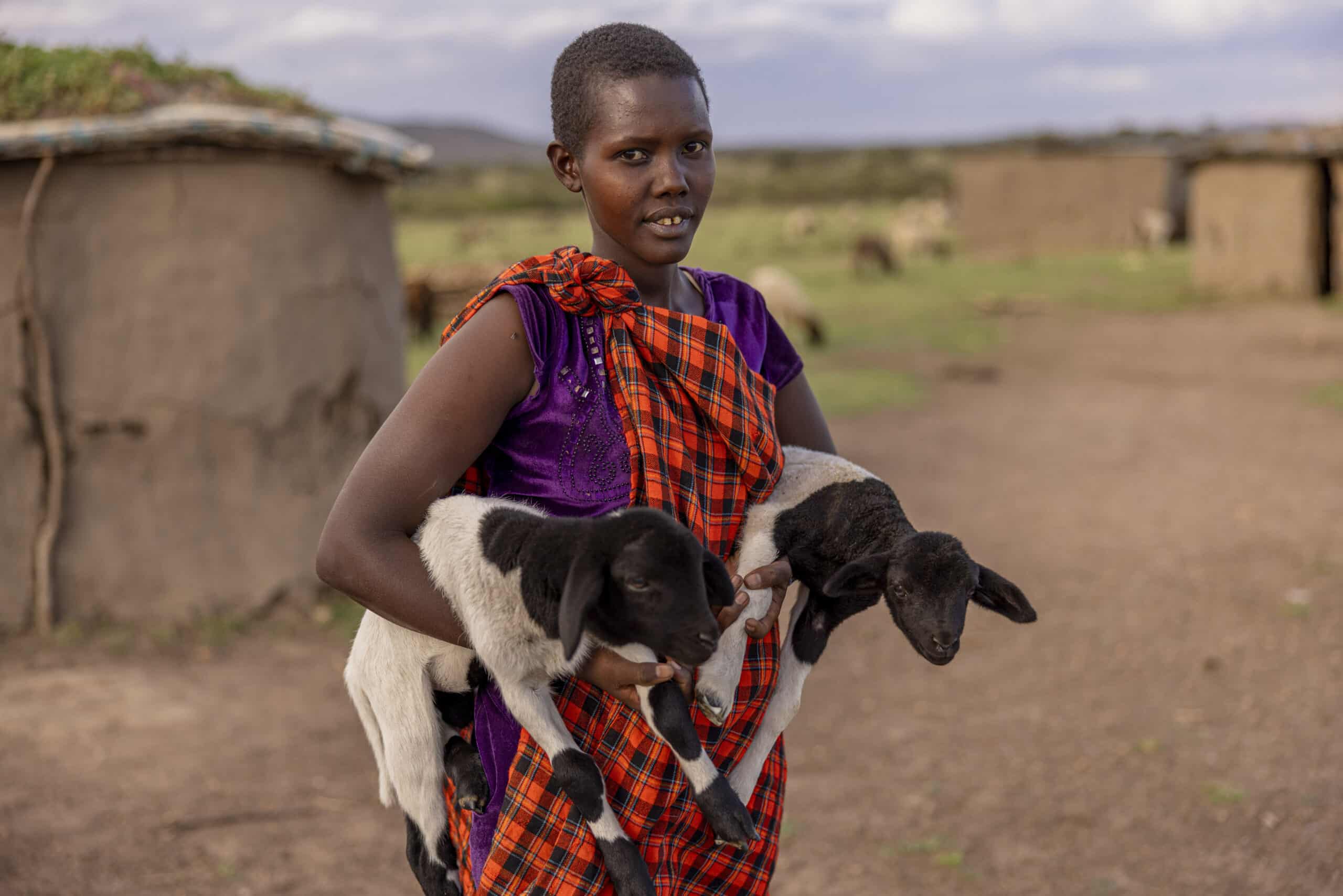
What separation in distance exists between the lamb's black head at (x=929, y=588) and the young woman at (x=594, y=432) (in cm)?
20

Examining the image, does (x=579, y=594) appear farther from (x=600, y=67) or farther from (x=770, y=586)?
(x=600, y=67)

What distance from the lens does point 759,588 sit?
2031 millimetres

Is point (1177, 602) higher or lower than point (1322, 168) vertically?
lower

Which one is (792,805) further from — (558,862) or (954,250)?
(954,250)

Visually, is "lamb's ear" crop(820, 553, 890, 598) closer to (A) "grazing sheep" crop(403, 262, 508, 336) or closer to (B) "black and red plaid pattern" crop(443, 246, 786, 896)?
(B) "black and red plaid pattern" crop(443, 246, 786, 896)

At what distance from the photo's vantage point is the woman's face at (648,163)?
1979 mm

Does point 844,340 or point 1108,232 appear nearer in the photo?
point 844,340

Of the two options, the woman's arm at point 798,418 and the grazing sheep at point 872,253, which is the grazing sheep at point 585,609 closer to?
the woman's arm at point 798,418

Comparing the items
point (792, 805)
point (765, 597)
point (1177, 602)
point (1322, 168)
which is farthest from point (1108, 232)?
point (765, 597)

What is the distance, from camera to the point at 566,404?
199 cm

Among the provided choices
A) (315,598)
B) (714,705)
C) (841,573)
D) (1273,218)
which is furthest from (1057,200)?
(714,705)

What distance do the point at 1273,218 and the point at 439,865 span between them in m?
19.6

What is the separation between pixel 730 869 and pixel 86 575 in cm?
540

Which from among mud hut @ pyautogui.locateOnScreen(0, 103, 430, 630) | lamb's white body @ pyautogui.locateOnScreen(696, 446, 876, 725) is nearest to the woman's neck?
lamb's white body @ pyautogui.locateOnScreen(696, 446, 876, 725)
